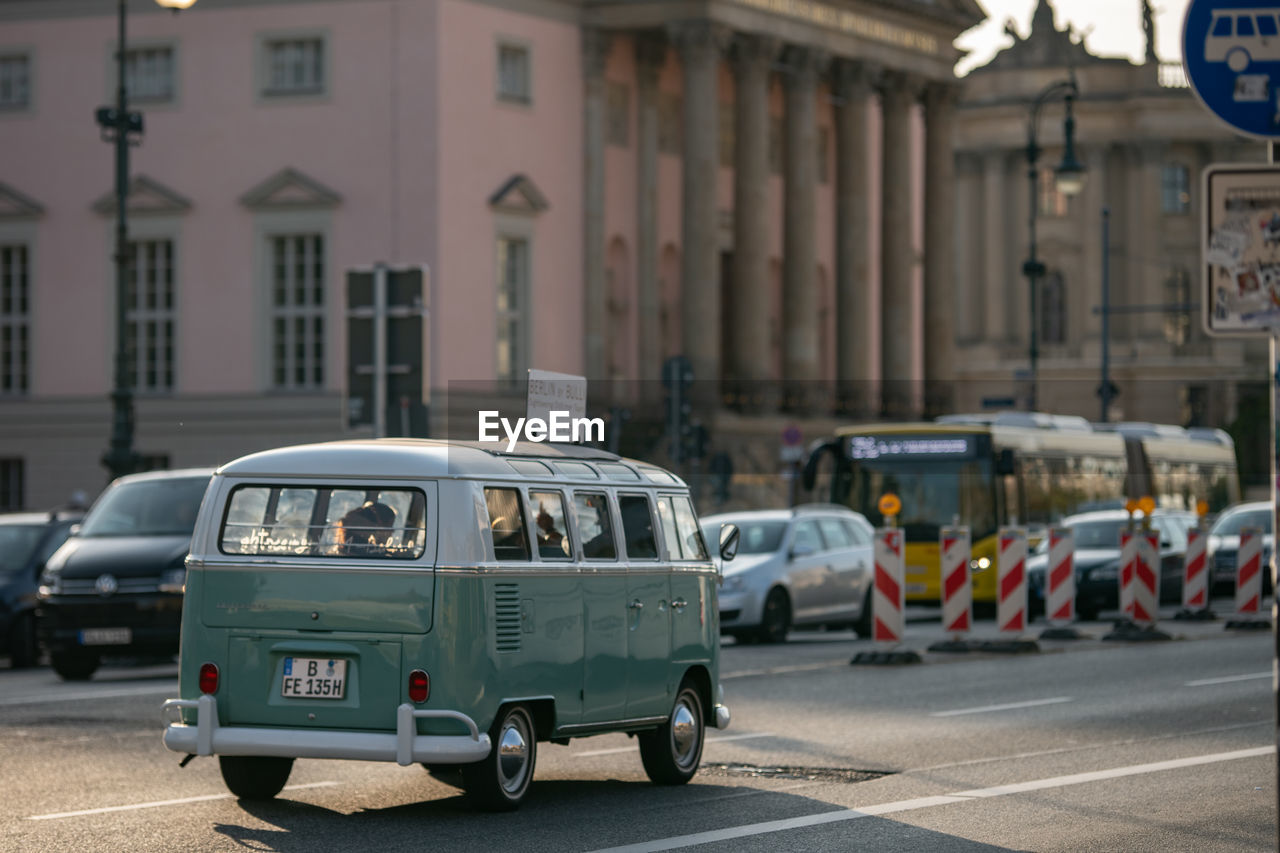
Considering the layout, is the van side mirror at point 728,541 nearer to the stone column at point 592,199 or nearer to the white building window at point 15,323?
the stone column at point 592,199

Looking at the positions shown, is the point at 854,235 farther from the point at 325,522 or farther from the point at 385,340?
the point at 325,522

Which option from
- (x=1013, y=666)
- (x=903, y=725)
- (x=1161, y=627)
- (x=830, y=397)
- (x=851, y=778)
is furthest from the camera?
(x=830, y=397)

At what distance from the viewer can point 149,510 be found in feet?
78.6

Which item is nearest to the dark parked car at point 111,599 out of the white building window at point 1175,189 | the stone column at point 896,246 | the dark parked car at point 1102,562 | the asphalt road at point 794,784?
the asphalt road at point 794,784

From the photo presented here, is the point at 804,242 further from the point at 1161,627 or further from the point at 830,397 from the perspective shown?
the point at 1161,627

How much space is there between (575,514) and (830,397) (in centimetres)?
4649

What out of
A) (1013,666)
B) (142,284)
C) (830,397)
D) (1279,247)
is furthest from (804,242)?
(1279,247)

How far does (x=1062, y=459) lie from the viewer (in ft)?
132

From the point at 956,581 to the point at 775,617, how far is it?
345cm

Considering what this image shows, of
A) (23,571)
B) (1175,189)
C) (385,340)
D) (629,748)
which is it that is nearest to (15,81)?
(23,571)

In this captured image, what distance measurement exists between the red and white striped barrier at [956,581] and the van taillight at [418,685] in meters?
14.0

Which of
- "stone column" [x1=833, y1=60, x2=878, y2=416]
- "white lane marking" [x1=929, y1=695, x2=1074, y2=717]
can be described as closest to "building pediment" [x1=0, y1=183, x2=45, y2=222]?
"stone column" [x1=833, y1=60, x2=878, y2=416]

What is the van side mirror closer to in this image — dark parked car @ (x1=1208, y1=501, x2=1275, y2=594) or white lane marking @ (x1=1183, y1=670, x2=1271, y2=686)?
white lane marking @ (x1=1183, y1=670, x2=1271, y2=686)

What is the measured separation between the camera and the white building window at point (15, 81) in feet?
169
